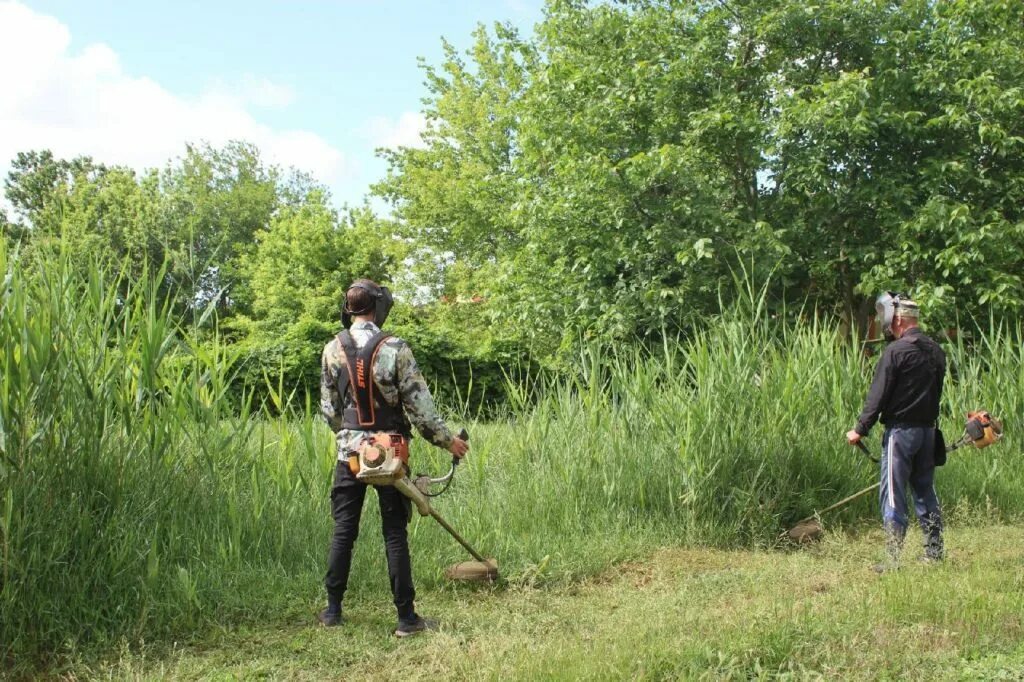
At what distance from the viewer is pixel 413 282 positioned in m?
31.7

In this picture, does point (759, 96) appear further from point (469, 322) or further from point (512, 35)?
point (469, 322)

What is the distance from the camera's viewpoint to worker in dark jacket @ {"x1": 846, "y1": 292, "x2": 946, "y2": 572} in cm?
608

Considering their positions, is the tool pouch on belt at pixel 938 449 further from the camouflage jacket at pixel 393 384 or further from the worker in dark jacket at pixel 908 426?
the camouflage jacket at pixel 393 384

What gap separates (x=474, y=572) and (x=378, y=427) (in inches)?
52.4

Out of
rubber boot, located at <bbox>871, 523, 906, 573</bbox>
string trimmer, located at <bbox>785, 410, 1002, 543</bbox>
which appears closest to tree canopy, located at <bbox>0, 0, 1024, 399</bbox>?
string trimmer, located at <bbox>785, 410, 1002, 543</bbox>

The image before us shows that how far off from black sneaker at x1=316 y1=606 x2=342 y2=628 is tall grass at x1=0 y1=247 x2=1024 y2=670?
0.87 ft

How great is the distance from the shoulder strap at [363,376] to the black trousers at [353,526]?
0.32 meters

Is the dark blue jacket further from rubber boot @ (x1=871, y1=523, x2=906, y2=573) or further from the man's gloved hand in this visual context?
the man's gloved hand

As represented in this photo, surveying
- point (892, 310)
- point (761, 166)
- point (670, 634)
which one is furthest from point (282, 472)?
point (761, 166)

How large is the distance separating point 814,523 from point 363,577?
361cm

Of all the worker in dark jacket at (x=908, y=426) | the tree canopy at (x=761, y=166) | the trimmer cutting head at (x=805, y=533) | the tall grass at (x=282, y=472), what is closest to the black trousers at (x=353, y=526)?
the tall grass at (x=282, y=472)

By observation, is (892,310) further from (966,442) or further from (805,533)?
(805,533)

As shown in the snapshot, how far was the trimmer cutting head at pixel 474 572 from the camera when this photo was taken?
Answer: 5.55 metres

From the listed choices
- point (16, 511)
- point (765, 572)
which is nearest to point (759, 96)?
point (765, 572)
